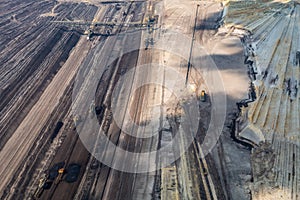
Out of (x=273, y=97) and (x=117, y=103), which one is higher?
(x=273, y=97)

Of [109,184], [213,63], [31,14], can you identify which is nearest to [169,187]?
[109,184]

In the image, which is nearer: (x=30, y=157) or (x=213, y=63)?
(x=30, y=157)

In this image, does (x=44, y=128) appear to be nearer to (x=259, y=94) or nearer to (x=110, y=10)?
(x=259, y=94)

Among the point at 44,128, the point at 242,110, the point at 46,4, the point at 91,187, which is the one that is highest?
the point at 46,4

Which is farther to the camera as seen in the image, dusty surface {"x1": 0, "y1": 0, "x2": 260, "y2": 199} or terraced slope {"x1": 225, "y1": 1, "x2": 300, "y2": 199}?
dusty surface {"x1": 0, "y1": 0, "x2": 260, "y2": 199}

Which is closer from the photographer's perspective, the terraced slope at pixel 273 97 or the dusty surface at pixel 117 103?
the terraced slope at pixel 273 97

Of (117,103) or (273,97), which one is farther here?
(117,103)

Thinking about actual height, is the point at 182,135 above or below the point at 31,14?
below

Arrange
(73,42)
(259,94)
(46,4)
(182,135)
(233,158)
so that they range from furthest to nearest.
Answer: (46,4) → (73,42) → (259,94) → (182,135) → (233,158)

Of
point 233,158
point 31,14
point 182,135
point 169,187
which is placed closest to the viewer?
point 169,187
